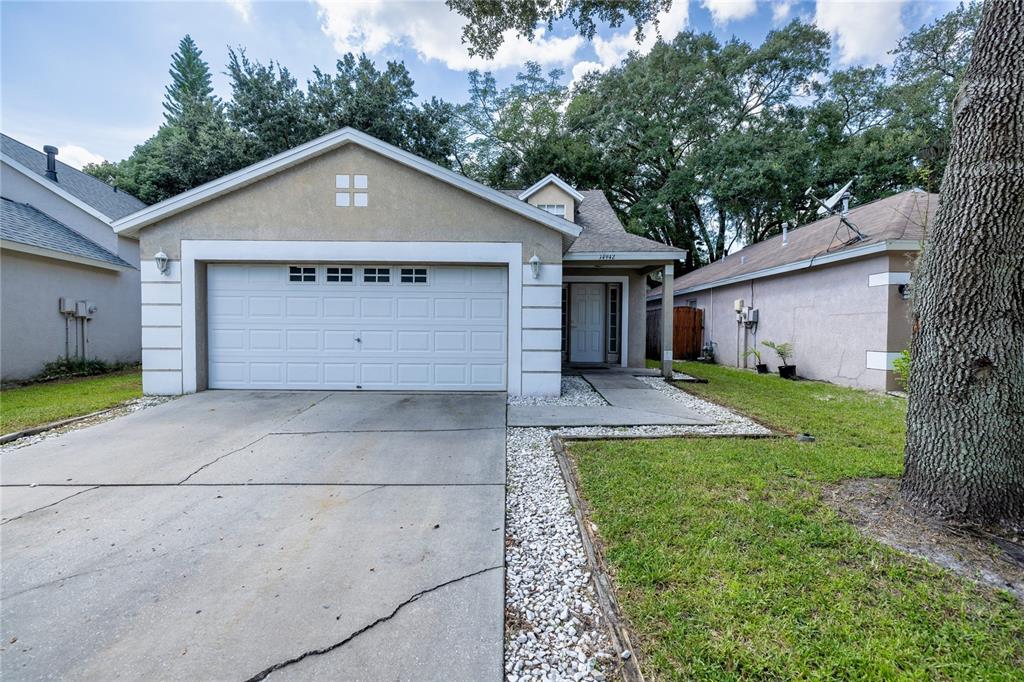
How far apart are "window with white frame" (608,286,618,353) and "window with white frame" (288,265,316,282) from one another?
7060 millimetres

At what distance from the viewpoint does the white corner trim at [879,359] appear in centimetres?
806

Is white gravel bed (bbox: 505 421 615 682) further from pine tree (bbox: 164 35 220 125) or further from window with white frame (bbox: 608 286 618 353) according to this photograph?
pine tree (bbox: 164 35 220 125)

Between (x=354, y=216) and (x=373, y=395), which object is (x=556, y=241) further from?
(x=373, y=395)

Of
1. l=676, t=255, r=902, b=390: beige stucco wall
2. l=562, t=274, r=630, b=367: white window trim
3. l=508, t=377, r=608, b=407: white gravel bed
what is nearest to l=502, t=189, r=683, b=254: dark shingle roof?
l=562, t=274, r=630, b=367: white window trim

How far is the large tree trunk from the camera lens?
285 cm

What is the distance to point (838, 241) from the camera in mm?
9781

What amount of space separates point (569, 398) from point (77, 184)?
15.5 m

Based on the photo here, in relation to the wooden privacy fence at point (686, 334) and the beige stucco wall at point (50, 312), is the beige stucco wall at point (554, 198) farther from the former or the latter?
the beige stucco wall at point (50, 312)

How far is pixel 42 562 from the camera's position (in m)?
2.65

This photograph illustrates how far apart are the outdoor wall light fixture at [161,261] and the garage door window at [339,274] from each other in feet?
8.37

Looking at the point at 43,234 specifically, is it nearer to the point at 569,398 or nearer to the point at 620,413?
the point at 569,398

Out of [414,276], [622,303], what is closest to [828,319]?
[622,303]

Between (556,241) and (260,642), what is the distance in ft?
21.2

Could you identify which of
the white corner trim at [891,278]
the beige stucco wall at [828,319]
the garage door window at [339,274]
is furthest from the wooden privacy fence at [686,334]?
the garage door window at [339,274]
